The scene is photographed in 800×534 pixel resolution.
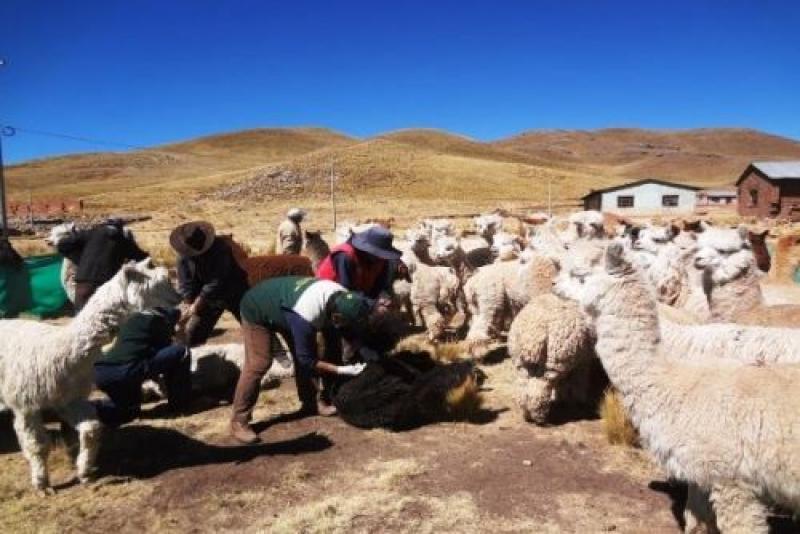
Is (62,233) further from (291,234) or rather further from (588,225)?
(588,225)

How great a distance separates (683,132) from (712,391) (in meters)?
217

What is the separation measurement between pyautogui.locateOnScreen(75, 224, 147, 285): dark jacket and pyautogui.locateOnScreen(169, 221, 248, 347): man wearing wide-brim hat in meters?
0.71

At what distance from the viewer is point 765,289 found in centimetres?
730

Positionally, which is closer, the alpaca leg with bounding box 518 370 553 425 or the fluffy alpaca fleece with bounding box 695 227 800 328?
the alpaca leg with bounding box 518 370 553 425

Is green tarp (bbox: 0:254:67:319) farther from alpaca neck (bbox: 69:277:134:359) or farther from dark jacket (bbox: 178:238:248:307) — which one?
alpaca neck (bbox: 69:277:134:359)

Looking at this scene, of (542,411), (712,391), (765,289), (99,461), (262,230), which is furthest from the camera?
(262,230)

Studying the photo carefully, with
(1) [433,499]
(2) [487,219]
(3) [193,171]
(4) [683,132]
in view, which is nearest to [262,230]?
(2) [487,219]

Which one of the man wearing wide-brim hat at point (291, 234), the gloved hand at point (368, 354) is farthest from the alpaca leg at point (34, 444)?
the man wearing wide-brim hat at point (291, 234)

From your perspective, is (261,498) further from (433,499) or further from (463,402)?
(463,402)

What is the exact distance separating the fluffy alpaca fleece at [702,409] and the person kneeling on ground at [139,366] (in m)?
3.59

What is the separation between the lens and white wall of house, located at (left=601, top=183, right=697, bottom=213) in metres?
54.7

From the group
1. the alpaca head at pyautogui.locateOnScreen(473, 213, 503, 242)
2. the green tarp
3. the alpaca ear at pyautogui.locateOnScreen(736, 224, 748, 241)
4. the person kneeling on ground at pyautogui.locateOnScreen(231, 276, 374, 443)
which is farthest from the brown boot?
the green tarp

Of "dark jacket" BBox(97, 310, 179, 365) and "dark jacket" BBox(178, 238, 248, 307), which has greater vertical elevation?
"dark jacket" BBox(178, 238, 248, 307)

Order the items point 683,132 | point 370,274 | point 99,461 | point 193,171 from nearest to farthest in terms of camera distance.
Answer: point 99,461, point 370,274, point 193,171, point 683,132
